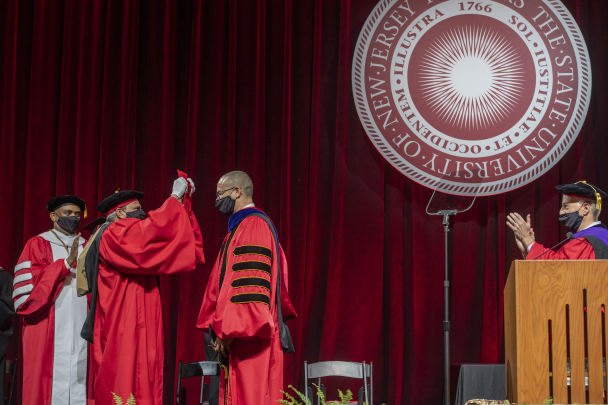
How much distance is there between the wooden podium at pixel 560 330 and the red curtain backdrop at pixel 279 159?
2.47 m

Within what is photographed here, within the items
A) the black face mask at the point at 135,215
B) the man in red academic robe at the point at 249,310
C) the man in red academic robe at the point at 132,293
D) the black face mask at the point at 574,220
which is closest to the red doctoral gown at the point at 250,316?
the man in red academic robe at the point at 249,310

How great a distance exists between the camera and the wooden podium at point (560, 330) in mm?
2020

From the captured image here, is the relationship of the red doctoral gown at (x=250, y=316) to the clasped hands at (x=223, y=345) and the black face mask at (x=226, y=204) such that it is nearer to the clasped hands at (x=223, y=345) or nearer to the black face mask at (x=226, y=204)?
the clasped hands at (x=223, y=345)

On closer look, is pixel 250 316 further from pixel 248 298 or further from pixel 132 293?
pixel 132 293

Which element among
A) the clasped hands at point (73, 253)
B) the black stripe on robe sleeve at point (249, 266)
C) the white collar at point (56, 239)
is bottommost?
the black stripe on robe sleeve at point (249, 266)

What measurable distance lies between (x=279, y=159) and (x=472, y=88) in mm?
1641

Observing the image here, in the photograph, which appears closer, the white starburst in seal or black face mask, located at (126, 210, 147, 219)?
black face mask, located at (126, 210, 147, 219)

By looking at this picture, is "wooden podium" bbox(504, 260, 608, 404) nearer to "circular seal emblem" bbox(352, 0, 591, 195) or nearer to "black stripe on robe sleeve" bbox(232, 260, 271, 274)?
"black stripe on robe sleeve" bbox(232, 260, 271, 274)

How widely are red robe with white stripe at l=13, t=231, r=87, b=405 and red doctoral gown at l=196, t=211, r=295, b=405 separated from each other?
1.28m

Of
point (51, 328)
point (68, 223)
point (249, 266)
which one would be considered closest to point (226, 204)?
point (249, 266)

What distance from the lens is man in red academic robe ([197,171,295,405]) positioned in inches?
116

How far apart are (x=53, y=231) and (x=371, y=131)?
2.50 m

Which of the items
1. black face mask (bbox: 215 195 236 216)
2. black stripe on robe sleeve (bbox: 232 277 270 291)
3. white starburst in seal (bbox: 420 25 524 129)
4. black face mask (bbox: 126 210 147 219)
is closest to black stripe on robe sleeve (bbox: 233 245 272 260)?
black stripe on robe sleeve (bbox: 232 277 270 291)

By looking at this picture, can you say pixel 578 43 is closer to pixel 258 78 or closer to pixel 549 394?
pixel 258 78
